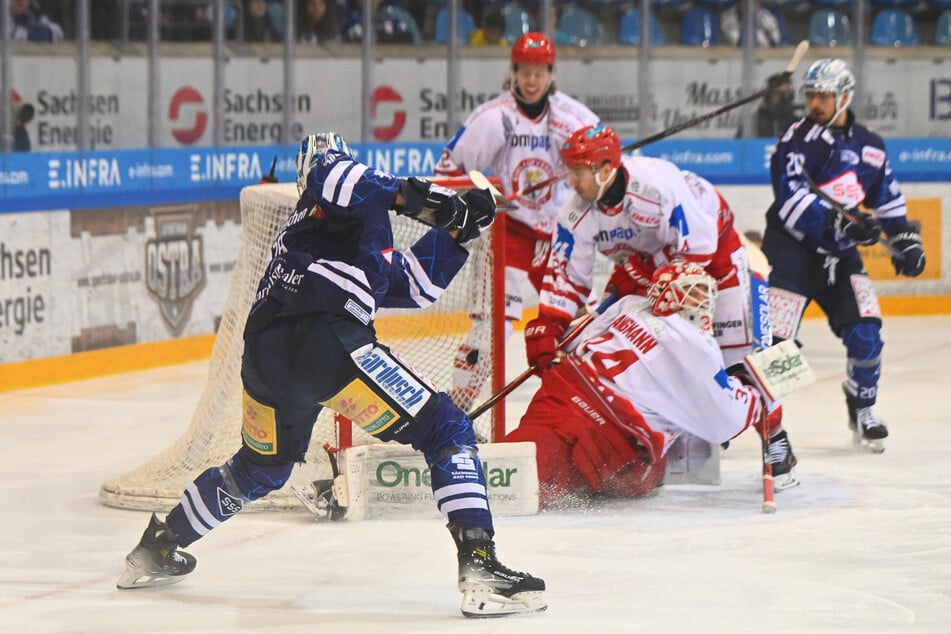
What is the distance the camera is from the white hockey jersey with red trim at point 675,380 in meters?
4.57

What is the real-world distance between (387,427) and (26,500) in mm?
1743

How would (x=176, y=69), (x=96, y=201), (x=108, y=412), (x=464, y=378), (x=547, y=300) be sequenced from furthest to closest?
(x=176, y=69) < (x=96, y=201) < (x=108, y=412) < (x=464, y=378) < (x=547, y=300)

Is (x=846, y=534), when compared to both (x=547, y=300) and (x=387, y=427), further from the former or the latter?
(x=387, y=427)

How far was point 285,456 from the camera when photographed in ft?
12.1

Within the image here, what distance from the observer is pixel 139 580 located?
3.84 m

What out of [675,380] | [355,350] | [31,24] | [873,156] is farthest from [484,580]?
[31,24]

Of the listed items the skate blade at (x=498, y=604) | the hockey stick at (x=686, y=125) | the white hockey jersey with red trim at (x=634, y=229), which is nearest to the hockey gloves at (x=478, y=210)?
the skate blade at (x=498, y=604)

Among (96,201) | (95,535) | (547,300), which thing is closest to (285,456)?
(95,535)

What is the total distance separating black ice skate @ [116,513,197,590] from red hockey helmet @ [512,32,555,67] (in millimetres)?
2638

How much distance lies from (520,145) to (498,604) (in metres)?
2.75

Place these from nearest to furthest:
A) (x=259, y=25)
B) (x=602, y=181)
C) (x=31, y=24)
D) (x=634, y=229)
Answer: (x=602, y=181)
(x=634, y=229)
(x=31, y=24)
(x=259, y=25)

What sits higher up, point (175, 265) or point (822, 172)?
point (822, 172)

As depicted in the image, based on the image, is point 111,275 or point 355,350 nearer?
point 355,350

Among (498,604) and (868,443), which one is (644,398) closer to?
(498,604)
